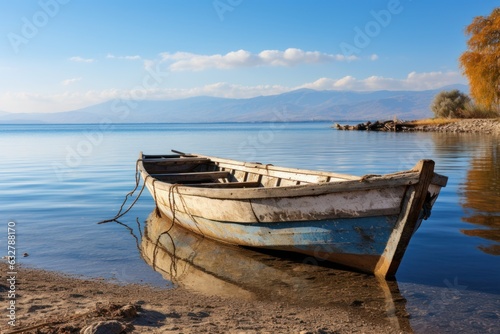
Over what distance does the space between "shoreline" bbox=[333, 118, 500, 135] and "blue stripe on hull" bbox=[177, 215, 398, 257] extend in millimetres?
42476

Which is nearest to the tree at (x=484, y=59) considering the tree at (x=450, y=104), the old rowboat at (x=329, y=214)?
the tree at (x=450, y=104)

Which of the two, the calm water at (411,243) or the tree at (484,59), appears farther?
the tree at (484,59)

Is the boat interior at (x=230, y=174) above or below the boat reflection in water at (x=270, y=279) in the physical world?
A: above

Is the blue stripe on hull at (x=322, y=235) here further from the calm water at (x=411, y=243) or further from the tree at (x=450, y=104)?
the tree at (x=450, y=104)

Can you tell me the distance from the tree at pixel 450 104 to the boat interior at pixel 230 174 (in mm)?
54001

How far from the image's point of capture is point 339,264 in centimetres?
671

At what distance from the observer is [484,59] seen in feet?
121

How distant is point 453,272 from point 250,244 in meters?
3.16

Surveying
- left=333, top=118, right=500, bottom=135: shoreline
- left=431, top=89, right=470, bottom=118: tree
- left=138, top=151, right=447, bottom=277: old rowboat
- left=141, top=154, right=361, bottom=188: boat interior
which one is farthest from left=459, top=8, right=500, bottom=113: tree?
left=138, top=151, right=447, bottom=277: old rowboat

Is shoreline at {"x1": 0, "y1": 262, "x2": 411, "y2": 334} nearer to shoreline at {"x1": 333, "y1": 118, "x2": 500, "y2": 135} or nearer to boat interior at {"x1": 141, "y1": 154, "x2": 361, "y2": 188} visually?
boat interior at {"x1": 141, "y1": 154, "x2": 361, "y2": 188}

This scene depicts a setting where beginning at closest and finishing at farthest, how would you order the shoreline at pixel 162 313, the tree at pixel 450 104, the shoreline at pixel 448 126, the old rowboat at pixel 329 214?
the shoreline at pixel 162 313 → the old rowboat at pixel 329 214 → the shoreline at pixel 448 126 → the tree at pixel 450 104

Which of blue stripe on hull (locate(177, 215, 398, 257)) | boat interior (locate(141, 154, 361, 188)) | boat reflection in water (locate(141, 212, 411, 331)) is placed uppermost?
boat interior (locate(141, 154, 361, 188))

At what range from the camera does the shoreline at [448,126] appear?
4612 centimetres

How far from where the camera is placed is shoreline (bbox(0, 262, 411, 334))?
14.5 feet
